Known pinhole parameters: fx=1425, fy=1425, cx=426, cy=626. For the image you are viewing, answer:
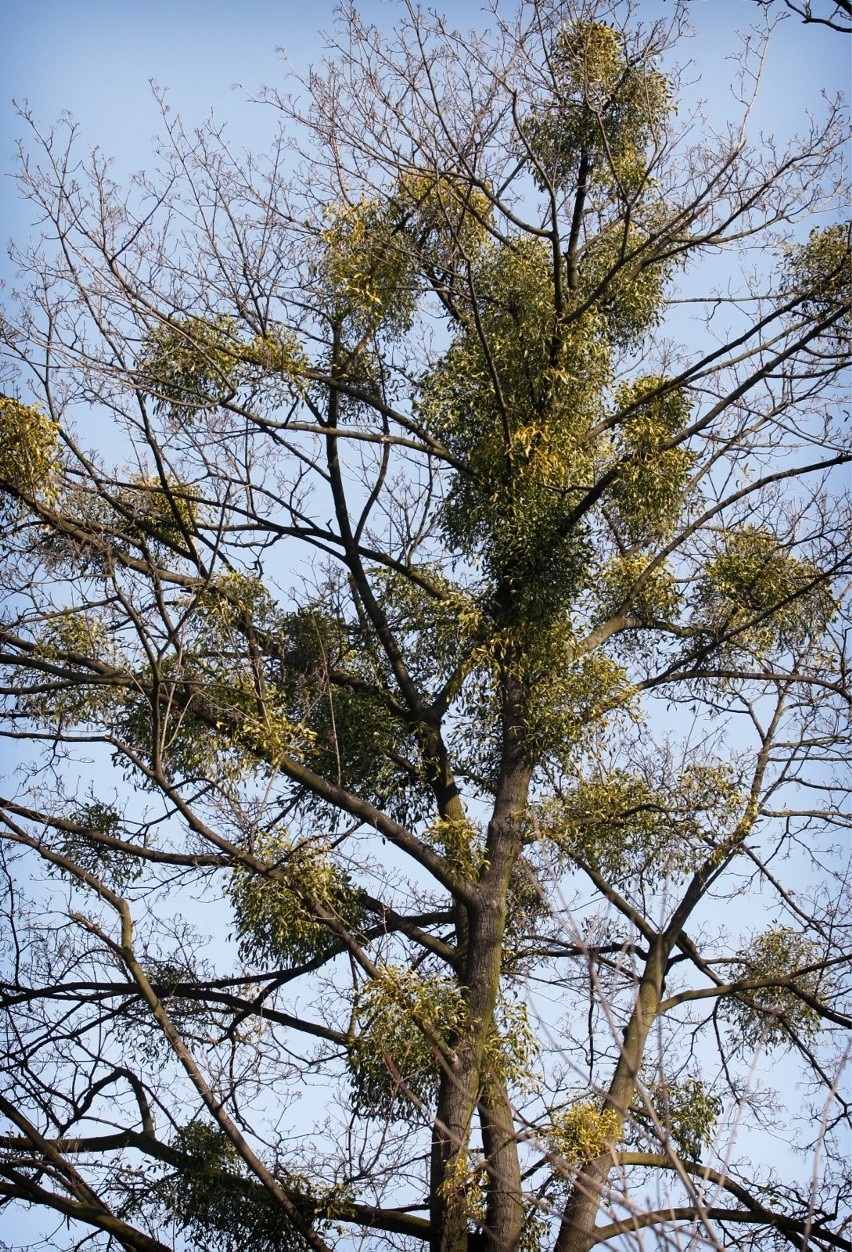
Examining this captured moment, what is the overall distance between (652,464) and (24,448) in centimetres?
311

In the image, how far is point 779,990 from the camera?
7379 mm

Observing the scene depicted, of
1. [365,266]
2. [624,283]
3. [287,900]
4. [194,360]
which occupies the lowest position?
[287,900]

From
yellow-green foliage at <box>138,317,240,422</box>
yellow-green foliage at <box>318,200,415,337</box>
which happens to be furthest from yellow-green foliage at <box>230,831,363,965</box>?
yellow-green foliage at <box>318,200,415,337</box>

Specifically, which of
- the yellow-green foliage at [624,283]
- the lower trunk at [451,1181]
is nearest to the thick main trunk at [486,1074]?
the lower trunk at [451,1181]

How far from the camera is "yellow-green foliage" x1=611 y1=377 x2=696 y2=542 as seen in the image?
7375mm

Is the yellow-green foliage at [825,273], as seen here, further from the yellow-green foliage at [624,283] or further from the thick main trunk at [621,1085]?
the thick main trunk at [621,1085]

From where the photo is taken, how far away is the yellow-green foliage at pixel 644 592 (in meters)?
7.94

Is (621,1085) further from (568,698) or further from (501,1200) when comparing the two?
(568,698)

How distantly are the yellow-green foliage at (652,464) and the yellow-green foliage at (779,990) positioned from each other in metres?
2.31

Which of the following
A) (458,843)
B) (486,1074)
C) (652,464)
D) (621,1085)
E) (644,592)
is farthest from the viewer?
(644,592)

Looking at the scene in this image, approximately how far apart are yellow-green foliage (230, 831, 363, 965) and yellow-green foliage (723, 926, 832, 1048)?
2.22 m

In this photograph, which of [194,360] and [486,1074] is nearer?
[486,1074]

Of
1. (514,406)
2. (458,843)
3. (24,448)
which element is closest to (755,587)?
(514,406)

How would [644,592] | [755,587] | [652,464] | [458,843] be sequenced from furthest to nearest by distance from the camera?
[644,592]
[755,587]
[652,464]
[458,843]
